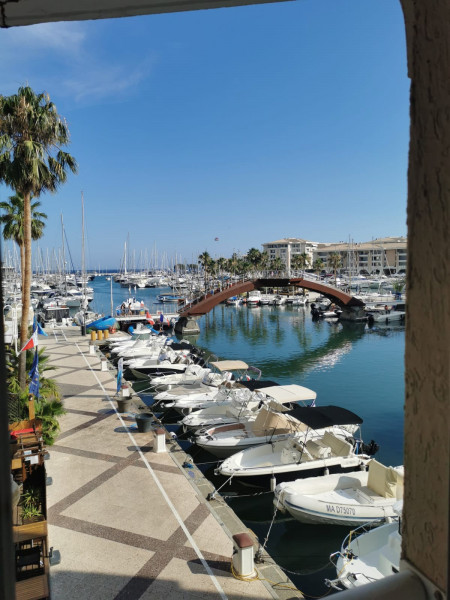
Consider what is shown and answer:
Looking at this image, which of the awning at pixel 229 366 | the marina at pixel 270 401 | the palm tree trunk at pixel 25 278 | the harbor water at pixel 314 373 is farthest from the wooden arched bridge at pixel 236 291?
the palm tree trunk at pixel 25 278

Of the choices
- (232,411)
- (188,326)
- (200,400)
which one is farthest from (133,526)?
(188,326)

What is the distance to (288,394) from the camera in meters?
14.7

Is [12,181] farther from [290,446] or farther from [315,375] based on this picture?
[315,375]

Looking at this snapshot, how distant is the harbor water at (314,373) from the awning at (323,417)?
2.40 m

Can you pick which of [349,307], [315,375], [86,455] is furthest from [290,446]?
[349,307]

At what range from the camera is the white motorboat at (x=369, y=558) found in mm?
7422

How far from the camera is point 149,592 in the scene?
249 inches

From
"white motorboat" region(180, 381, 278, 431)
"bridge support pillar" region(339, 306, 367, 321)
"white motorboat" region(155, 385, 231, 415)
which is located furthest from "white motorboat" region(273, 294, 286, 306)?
"white motorboat" region(180, 381, 278, 431)

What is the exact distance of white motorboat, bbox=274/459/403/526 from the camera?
9.74 meters

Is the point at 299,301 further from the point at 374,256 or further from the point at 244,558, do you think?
the point at 244,558

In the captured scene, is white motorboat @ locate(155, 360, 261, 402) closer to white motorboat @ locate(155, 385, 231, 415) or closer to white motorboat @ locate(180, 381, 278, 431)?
white motorboat @ locate(155, 385, 231, 415)


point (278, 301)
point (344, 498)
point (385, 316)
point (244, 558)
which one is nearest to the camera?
point (244, 558)

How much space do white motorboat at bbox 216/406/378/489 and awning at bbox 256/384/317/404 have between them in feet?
5.41

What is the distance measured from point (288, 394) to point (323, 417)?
2719 mm
